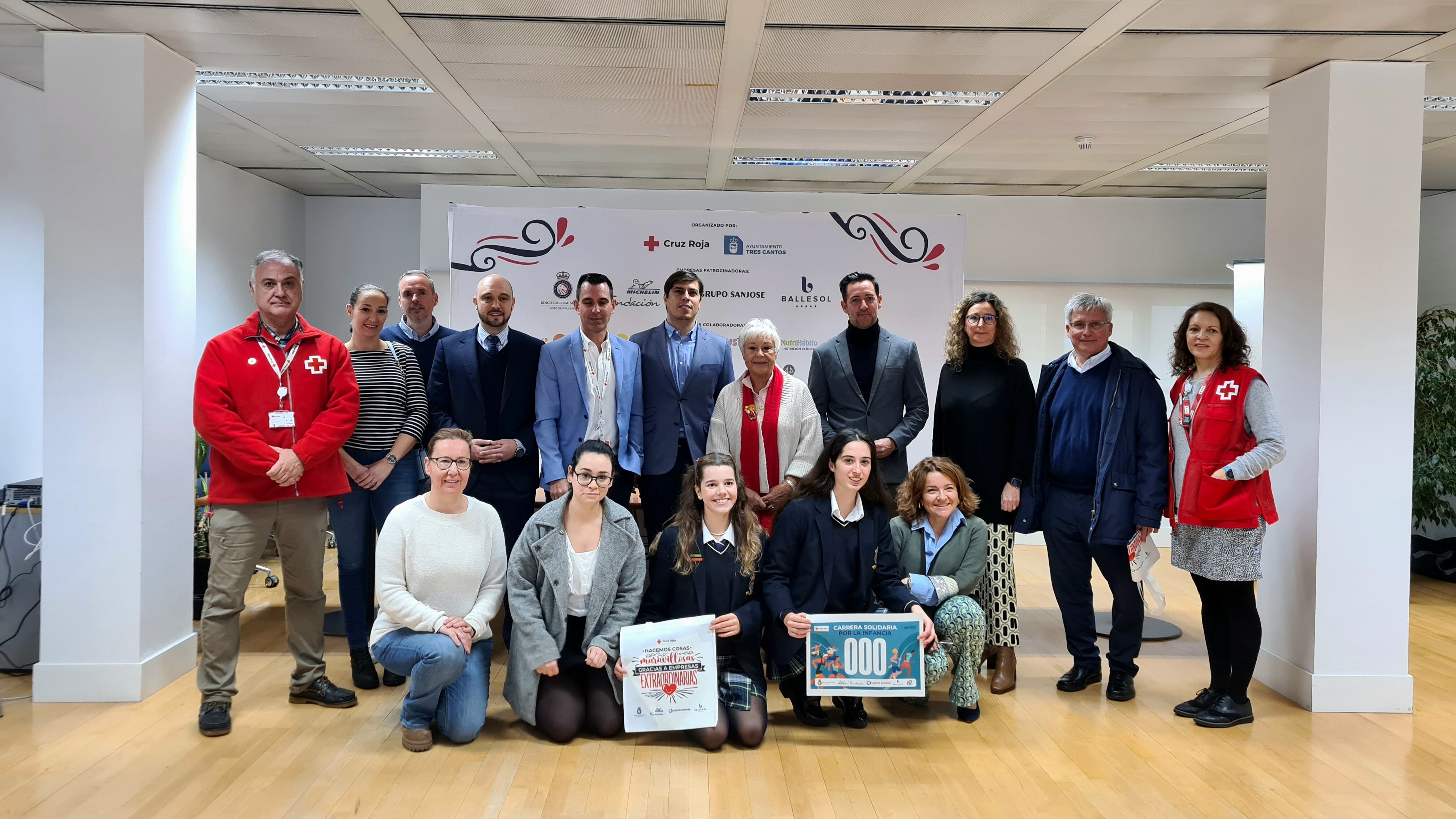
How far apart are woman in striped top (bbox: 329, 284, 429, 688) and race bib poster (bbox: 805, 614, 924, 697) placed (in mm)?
1803

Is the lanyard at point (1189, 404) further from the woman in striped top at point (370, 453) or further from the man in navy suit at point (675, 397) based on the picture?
the woman in striped top at point (370, 453)

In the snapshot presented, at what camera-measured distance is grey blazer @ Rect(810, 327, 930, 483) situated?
4.04m

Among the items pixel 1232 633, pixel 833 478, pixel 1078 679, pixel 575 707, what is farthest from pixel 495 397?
pixel 1232 633

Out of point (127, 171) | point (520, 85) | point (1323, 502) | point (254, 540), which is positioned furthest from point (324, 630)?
point (1323, 502)

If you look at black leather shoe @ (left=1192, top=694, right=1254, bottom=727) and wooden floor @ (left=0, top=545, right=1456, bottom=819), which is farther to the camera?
black leather shoe @ (left=1192, top=694, right=1254, bottom=727)

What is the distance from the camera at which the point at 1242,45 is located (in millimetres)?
3588

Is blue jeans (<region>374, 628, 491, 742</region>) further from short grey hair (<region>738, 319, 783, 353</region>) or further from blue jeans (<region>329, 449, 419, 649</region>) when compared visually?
short grey hair (<region>738, 319, 783, 353</region>)

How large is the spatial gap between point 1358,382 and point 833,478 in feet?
6.90

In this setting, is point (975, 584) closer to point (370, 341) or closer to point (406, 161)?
point (370, 341)

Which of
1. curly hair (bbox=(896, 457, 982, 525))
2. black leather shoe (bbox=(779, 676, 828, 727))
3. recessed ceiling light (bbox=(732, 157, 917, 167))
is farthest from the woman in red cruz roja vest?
recessed ceiling light (bbox=(732, 157, 917, 167))

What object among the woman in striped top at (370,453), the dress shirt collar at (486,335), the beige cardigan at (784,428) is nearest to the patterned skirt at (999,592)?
the beige cardigan at (784,428)

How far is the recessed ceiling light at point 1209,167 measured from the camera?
19.7ft

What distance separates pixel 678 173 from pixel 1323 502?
14.2ft

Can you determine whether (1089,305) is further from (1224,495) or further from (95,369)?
(95,369)
